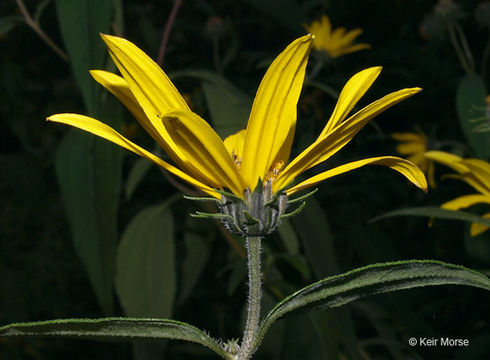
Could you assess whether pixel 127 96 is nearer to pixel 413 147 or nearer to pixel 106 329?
pixel 106 329

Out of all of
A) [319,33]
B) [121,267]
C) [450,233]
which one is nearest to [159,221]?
[121,267]

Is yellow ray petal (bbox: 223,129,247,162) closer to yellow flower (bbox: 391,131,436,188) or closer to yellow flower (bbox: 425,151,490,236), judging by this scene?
yellow flower (bbox: 425,151,490,236)

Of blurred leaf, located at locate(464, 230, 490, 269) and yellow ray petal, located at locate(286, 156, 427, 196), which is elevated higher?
blurred leaf, located at locate(464, 230, 490, 269)

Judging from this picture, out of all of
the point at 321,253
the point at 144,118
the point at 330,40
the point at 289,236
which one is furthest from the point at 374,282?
the point at 330,40

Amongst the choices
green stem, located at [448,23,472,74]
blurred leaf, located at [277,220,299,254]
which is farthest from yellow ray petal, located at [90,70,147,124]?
green stem, located at [448,23,472,74]

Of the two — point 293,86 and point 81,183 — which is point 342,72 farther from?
point 293,86
